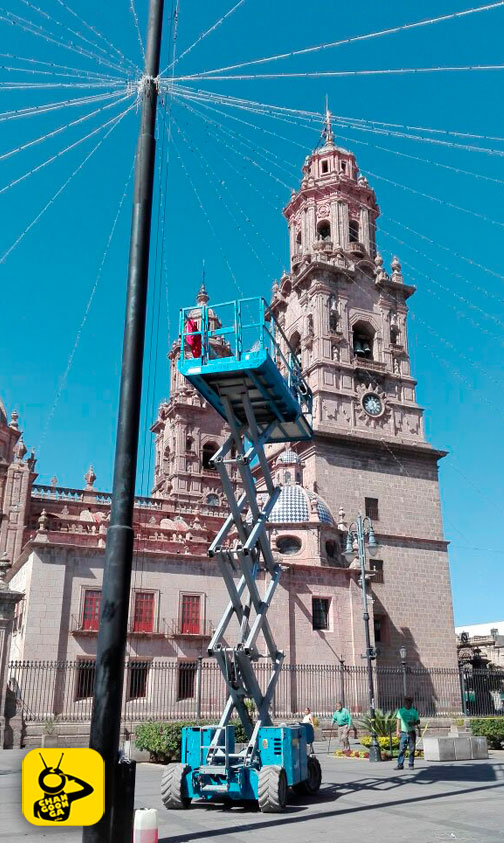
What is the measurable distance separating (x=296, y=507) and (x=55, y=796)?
1247 inches

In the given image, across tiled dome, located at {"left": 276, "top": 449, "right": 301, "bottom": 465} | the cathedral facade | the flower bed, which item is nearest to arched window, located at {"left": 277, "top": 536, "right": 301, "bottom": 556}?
the cathedral facade

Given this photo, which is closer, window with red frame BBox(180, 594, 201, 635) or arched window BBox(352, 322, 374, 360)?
window with red frame BBox(180, 594, 201, 635)

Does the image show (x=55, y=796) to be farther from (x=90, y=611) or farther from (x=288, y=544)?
(x=288, y=544)

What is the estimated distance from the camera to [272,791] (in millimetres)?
11078

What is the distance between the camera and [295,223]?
52750 millimetres

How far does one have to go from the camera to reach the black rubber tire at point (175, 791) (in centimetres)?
1161

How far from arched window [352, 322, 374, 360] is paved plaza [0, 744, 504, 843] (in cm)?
3289

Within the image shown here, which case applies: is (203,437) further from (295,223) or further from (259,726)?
(259,726)

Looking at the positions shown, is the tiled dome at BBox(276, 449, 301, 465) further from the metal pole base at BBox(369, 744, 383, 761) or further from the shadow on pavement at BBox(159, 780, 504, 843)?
the shadow on pavement at BBox(159, 780, 504, 843)

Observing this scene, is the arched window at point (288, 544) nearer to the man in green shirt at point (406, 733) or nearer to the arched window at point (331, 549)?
the arched window at point (331, 549)

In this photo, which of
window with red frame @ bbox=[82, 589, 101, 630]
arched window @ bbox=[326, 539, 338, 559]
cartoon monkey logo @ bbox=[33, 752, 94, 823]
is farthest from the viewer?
arched window @ bbox=[326, 539, 338, 559]

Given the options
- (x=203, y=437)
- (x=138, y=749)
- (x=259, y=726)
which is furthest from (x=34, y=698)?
(x=203, y=437)

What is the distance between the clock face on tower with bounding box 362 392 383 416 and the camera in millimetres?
43688

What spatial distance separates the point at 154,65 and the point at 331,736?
24771mm
